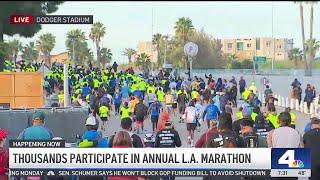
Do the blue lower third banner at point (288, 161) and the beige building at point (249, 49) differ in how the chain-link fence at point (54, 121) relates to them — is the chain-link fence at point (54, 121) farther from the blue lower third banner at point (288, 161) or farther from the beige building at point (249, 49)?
the beige building at point (249, 49)

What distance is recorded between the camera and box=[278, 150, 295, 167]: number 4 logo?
8.28 m

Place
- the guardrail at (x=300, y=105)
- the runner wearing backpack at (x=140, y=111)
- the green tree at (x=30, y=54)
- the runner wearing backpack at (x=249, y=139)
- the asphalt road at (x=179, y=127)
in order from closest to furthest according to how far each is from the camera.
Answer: the runner wearing backpack at (x=249, y=139)
the runner wearing backpack at (x=140, y=111)
the asphalt road at (x=179, y=127)
the guardrail at (x=300, y=105)
the green tree at (x=30, y=54)

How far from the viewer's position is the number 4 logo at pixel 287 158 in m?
8.28

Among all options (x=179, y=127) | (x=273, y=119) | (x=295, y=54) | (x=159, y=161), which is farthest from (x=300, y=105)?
(x=295, y=54)

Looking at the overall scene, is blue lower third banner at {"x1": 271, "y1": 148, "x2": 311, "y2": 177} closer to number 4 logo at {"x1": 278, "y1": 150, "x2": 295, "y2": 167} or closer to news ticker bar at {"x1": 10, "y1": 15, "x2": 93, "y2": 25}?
number 4 logo at {"x1": 278, "y1": 150, "x2": 295, "y2": 167}

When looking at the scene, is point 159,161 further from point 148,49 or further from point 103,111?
point 148,49

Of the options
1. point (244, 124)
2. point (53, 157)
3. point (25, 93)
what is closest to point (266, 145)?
point (244, 124)

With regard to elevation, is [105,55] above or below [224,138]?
above

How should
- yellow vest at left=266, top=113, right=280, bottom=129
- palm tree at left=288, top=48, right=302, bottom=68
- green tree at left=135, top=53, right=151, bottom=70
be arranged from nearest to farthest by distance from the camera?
yellow vest at left=266, top=113, right=280, bottom=129
green tree at left=135, top=53, right=151, bottom=70
palm tree at left=288, top=48, right=302, bottom=68

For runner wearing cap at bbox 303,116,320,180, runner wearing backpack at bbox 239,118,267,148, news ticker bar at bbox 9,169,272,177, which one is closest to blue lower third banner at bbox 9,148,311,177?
news ticker bar at bbox 9,169,272,177

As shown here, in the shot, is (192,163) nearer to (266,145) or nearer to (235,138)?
(235,138)

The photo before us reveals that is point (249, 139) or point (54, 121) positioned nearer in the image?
point (249, 139)

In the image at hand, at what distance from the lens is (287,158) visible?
27.3 feet

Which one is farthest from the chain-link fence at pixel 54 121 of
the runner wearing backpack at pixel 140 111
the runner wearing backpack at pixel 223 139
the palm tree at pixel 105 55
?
the palm tree at pixel 105 55
